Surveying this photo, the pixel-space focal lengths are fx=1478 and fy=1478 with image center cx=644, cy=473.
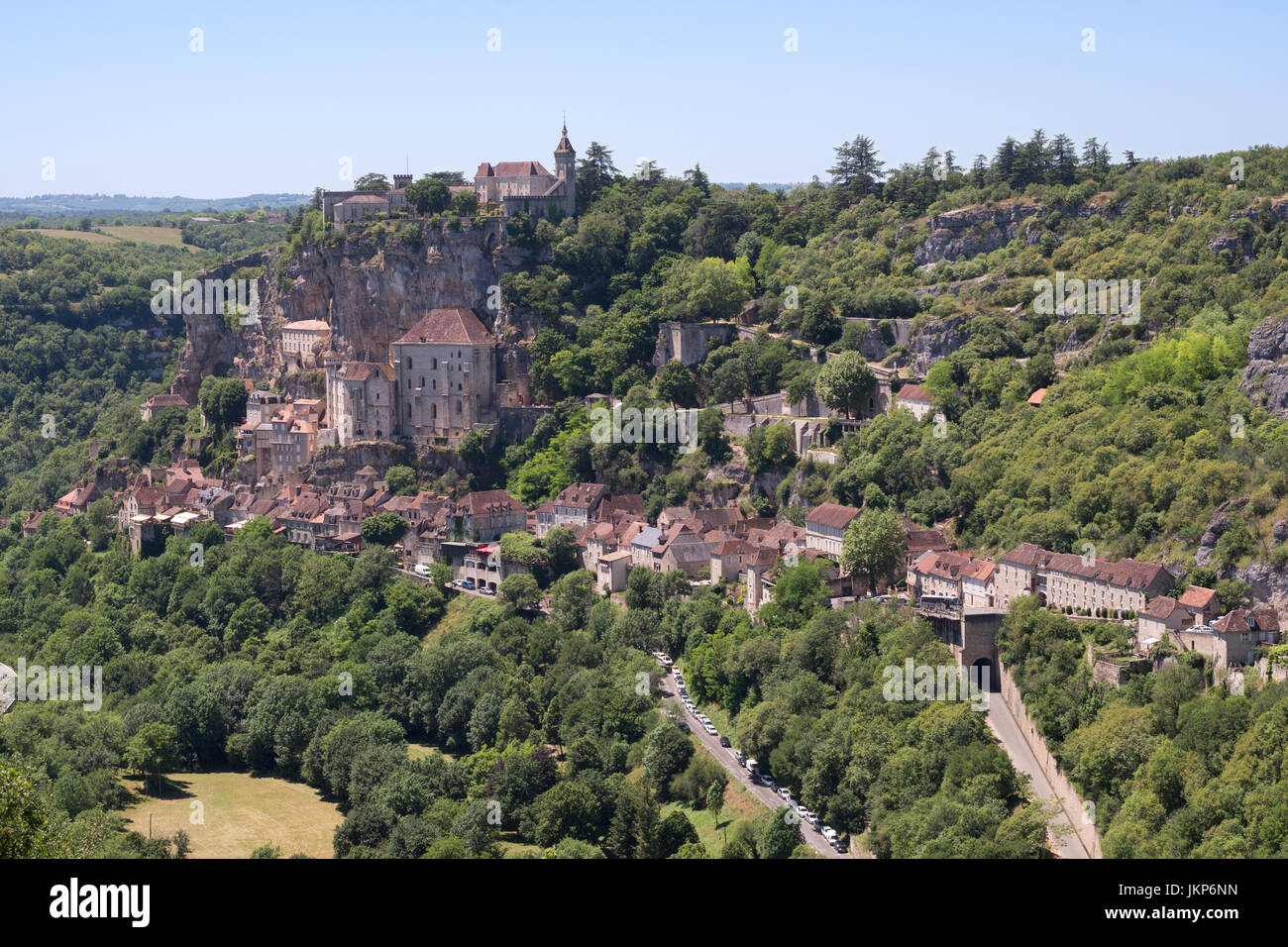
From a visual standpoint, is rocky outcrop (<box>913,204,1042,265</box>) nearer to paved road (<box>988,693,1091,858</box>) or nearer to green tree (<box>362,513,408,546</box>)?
green tree (<box>362,513,408,546</box>)

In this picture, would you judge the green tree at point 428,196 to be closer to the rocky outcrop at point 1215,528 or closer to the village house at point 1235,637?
the rocky outcrop at point 1215,528

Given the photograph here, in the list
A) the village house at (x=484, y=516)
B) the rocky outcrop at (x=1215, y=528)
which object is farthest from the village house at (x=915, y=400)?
the rocky outcrop at (x=1215, y=528)

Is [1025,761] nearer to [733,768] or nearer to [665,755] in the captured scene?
[733,768]

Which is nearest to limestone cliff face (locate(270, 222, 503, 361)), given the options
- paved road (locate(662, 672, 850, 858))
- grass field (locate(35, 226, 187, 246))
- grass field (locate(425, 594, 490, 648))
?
grass field (locate(425, 594, 490, 648))

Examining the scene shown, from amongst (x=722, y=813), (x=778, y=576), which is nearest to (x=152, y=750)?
(x=722, y=813)
